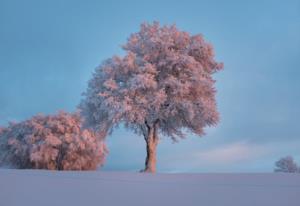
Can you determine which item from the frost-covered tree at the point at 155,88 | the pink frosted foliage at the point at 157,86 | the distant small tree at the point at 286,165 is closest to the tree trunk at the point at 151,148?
the frost-covered tree at the point at 155,88

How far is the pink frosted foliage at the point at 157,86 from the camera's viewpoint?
67.5 ft

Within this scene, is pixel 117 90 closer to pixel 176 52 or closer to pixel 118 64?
pixel 118 64

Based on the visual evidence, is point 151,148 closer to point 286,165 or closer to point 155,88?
point 155,88

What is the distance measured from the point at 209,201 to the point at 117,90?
558 inches

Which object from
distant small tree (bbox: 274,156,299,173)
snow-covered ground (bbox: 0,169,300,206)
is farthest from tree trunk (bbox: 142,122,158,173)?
distant small tree (bbox: 274,156,299,173)

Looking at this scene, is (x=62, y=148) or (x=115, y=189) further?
(x=62, y=148)

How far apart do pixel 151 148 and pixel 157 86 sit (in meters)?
3.65

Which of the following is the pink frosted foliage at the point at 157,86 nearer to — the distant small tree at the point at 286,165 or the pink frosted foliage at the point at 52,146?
the pink frosted foliage at the point at 52,146

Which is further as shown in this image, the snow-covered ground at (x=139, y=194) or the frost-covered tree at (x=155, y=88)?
the frost-covered tree at (x=155, y=88)

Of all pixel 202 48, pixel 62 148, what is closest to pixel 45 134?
pixel 62 148

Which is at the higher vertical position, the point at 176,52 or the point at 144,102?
the point at 176,52

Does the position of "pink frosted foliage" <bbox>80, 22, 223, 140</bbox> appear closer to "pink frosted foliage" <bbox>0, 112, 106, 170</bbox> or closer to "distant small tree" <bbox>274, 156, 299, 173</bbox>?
"pink frosted foliage" <bbox>0, 112, 106, 170</bbox>

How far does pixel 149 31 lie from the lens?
2311 centimetres

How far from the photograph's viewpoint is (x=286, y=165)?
43750 millimetres
